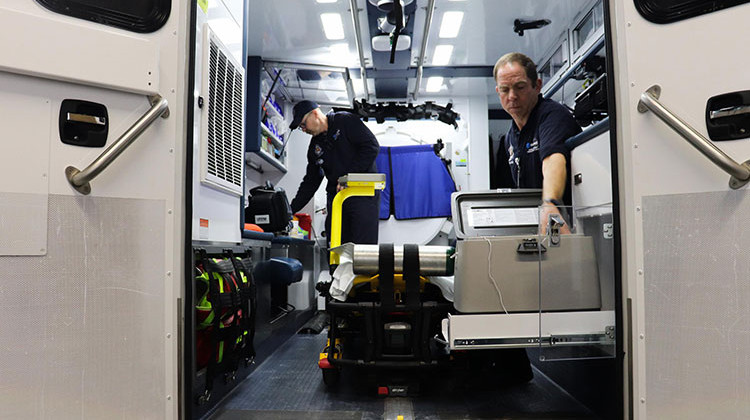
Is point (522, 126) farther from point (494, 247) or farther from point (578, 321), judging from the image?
point (578, 321)

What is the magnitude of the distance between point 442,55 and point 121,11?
3.70 meters

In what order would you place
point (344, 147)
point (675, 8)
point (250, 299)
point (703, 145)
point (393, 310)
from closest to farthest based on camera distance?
point (703, 145) < point (675, 8) < point (393, 310) < point (250, 299) < point (344, 147)

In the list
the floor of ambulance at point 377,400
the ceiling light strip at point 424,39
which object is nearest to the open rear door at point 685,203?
the floor of ambulance at point 377,400

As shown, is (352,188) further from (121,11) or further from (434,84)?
(434,84)

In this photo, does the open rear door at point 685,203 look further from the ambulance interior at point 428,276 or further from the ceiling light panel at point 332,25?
the ceiling light panel at point 332,25

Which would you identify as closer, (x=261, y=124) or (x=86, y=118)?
(x=86, y=118)

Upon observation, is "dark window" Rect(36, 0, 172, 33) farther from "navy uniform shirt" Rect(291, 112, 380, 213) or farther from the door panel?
"navy uniform shirt" Rect(291, 112, 380, 213)

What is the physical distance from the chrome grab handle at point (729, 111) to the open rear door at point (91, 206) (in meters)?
1.88

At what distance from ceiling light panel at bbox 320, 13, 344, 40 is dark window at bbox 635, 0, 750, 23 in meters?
2.85

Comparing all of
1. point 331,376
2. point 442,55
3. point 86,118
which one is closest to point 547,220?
point 331,376

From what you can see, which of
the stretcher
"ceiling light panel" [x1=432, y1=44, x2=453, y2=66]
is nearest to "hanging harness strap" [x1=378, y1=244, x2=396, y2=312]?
the stretcher

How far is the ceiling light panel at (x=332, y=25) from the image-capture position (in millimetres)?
3809

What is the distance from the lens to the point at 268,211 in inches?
136

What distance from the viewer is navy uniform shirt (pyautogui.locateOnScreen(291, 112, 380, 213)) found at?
14.4ft
